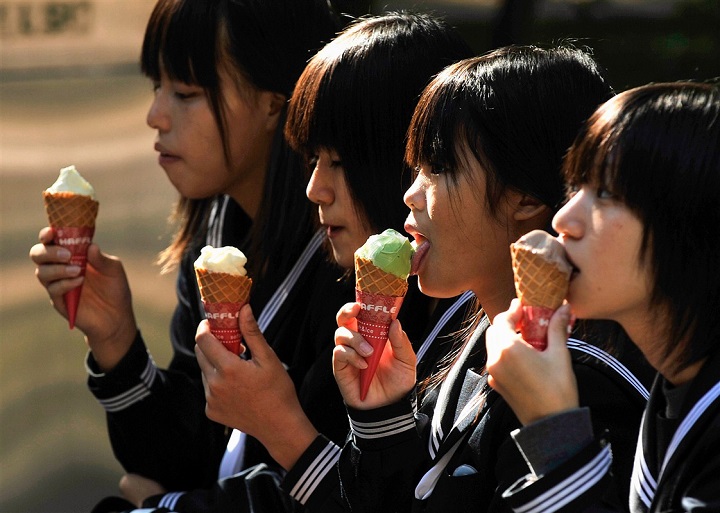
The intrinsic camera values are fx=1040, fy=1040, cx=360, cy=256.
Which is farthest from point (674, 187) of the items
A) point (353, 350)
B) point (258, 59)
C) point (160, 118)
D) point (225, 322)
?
point (160, 118)

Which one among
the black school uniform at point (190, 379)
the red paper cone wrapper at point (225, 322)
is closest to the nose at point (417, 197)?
the red paper cone wrapper at point (225, 322)

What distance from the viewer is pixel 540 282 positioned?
1.78 metres

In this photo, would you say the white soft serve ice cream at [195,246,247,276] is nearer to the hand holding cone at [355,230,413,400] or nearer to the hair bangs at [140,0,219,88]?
the hand holding cone at [355,230,413,400]

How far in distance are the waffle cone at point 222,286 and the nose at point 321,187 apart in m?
0.29

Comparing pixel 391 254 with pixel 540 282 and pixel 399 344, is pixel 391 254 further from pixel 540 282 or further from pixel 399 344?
pixel 540 282

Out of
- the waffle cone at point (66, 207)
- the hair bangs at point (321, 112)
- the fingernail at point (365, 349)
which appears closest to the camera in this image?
the fingernail at point (365, 349)

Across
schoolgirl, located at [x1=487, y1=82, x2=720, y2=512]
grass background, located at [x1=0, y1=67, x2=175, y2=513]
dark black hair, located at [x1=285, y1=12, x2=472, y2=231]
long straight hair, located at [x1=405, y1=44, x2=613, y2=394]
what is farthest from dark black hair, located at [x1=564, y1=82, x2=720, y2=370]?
grass background, located at [x1=0, y1=67, x2=175, y2=513]

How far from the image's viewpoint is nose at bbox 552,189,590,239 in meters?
1.76

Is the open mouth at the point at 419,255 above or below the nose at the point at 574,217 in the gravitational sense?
below

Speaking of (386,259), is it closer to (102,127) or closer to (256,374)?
(256,374)

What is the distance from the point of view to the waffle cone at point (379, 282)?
221 centimetres

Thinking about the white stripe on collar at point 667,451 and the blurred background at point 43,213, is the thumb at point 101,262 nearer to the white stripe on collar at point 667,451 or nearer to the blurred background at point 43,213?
the blurred background at point 43,213

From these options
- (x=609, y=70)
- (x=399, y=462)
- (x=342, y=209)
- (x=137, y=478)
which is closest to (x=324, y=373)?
(x=342, y=209)

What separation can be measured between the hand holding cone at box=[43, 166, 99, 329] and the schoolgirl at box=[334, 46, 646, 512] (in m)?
1.18
